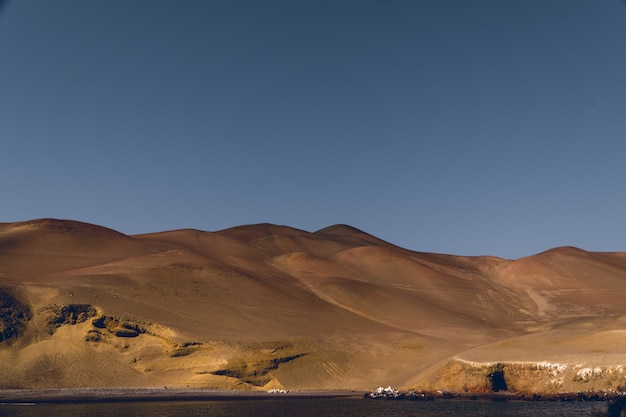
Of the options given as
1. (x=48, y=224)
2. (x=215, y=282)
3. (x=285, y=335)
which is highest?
(x=48, y=224)

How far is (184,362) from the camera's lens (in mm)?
93750

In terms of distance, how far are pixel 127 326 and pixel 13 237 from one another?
63.0 meters

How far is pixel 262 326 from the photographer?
354 ft

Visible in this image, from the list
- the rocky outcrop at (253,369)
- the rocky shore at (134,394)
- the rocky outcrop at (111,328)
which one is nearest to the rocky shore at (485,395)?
the rocky shore at (134,394)

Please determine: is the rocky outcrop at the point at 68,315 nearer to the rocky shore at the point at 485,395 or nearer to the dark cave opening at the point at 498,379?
the rocky shore at the point at 485,395

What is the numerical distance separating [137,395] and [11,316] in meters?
26.0

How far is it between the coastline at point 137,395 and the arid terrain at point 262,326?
2677 mm

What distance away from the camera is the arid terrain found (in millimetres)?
82062

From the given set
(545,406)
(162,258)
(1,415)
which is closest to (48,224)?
(162,258)

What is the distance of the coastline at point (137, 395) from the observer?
78062 millimetres

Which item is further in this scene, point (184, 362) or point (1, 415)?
point (184, 362)

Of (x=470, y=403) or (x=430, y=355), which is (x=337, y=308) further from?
(x=470, y=403)

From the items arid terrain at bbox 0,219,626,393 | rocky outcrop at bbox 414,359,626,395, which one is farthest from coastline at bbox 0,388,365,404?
rocky outcrop at bbox 414,359,626,395

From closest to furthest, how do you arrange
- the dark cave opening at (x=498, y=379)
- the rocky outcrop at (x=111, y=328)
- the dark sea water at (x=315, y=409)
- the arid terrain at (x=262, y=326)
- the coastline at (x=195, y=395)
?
the dark sea water at (x=315, y=409), the coastline at (x=195, y=395), the dark cave opening at (x=498, y=379), the arid terrain at (x=262, y=326), the rocky outcrop at (x=111, y=328)
